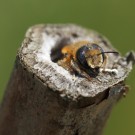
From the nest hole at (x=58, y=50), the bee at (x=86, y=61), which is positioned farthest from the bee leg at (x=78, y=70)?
the nest hole at (x=58, y=50)

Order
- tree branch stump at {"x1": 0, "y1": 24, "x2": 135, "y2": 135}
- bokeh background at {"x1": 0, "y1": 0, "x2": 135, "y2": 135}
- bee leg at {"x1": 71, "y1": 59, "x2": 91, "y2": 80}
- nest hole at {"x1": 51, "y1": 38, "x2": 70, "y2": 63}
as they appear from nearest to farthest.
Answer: tree branch stump at {"x1": 0, "y1": 24, "x2": 135, "y2": 135} < bee leg at {"x1": 71, "y1": 59, "x2": 91, "y2": 80} < nest hole at {"x1": 51, "y1": 38, "x2": 70, "y2": 63} < bokeh background at {"x1": 0, "y1": 0, "x2": 135, "y2": 135}

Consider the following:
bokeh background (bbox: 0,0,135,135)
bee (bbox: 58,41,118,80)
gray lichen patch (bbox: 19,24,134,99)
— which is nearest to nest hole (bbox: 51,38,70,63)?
gray lichen patch (bbox: 19,24,134,99)

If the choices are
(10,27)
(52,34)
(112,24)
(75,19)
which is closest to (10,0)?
(10,27)

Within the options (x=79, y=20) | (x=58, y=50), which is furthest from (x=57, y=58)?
(x=79, y=20)

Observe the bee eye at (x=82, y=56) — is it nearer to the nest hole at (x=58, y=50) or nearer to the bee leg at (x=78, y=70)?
the bee leg at (x=78, y=70)

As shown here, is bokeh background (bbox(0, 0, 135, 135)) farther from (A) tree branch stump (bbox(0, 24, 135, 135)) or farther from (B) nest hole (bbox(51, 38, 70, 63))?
(A) tree branch stump (bbox(0, 24, 135, 135))

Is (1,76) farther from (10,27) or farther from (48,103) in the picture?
(48,103)

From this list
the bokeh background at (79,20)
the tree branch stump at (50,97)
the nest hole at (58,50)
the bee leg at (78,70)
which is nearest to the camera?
the tree branch stump at (50,97)
